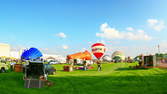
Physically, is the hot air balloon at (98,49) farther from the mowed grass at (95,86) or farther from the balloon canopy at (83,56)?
the mowed grass at (95,86)

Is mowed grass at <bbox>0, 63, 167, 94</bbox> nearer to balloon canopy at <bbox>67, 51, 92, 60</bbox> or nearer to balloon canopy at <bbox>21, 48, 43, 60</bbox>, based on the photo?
balloon canopy at <bbox>21, 48, 43, 60</bbox>

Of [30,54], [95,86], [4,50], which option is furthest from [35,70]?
[4,50]

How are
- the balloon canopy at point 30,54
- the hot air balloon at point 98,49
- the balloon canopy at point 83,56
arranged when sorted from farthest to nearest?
the balloon canopy at point 83,56 → the hot air balloon at point 98,49 → the balloon canopy at point 30,54

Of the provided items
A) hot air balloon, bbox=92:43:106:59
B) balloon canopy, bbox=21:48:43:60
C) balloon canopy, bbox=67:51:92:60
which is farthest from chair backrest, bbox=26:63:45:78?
balloon canopy, bbox=67:51:92:60

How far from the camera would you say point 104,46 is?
42.2 m

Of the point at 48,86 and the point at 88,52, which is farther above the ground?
the point at 88,52

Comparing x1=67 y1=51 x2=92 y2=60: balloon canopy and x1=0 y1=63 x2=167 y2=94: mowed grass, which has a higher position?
x1=67 y1=51 x2=92 y2=60: balloon canopy

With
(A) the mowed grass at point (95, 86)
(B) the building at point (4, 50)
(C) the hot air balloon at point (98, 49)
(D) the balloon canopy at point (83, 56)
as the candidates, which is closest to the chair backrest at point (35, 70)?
(A) the mowed grass at point (95, 86)

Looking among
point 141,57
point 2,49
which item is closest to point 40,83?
point 141,57

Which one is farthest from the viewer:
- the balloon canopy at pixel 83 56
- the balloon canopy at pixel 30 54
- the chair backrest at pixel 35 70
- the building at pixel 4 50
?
the building at pixel 4 50

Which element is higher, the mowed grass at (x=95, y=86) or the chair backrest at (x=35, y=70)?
the chair backrest at (x=35, y=70)

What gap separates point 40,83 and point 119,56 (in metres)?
83.8

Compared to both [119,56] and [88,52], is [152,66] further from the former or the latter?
[119,56]

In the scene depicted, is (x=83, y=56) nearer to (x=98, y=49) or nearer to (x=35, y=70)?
(x=98, y=49)
